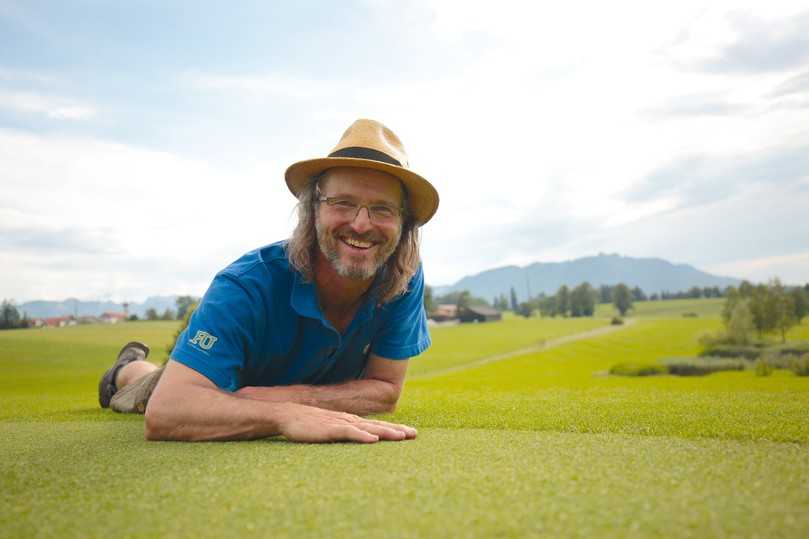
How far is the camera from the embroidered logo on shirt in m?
4.20

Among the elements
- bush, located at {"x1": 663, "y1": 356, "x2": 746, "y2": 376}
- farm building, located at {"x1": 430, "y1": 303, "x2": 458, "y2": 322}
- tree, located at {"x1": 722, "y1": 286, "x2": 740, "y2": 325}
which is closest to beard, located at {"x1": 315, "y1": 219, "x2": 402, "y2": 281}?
bush, located at {"x1": 663, "y1": 356, "x2": 746, "y2": 376}

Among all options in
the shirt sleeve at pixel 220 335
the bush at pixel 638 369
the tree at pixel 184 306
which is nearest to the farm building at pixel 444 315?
the bush at pixel 638 369

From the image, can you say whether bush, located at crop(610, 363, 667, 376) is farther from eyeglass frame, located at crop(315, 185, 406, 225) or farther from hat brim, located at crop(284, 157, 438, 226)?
eyeglass frame, located at crop(315, 185, 406, 225)

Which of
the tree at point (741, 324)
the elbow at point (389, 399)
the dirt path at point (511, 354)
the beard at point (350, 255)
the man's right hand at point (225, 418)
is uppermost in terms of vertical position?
the beard at point (350, 255)

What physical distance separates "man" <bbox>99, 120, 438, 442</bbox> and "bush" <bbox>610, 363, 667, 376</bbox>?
194 feet

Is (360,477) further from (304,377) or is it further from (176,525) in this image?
(304,377)

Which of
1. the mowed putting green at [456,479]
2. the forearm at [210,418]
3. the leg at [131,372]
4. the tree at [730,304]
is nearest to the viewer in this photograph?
the mowed putting green at [456,479]

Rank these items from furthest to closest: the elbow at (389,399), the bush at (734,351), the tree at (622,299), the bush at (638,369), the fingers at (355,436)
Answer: the tree at (622,299)
the bush at (734,351)
the bush at (638,369)
the elbow at (389,399)
the fingers at (355,436)

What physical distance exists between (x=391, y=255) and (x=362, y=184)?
0.89 meters

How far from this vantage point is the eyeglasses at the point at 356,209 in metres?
4.75

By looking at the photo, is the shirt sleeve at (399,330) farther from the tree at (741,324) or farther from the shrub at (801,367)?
the tree at (741,324)

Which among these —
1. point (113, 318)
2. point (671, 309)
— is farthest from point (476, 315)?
point (113, 318)

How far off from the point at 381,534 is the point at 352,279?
3.21 metres

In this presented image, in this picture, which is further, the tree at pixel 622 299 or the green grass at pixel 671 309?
the green grass at pixel 671 309
